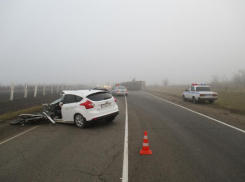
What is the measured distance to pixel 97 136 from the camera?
6.17 m

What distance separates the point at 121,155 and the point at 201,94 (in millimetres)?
12308

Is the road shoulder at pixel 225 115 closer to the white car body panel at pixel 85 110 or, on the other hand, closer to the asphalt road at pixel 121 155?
the asphalt road at pixel 121 155

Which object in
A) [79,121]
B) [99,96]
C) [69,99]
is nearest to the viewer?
[79,121]

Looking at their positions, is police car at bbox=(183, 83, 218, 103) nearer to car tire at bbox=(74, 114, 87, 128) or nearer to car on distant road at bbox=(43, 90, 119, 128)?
car on distant road at bbox=(43, 90, 119, 128)

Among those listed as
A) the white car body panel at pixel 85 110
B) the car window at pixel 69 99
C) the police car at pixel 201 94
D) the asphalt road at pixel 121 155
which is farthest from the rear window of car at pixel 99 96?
the police car at pixel 201 94

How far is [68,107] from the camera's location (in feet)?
25.4

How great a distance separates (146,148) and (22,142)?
429 centimetres

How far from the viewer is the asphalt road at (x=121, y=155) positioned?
3.50m

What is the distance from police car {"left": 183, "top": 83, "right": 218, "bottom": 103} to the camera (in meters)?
14.7

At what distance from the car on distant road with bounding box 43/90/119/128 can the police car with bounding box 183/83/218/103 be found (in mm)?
9700

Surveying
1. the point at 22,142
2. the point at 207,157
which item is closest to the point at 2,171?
the point at 22,142

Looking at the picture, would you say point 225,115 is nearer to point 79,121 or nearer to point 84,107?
point 84,107

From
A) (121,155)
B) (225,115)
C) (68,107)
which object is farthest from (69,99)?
(225,115)

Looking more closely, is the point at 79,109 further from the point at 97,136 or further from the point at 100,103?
the point at 97,136
